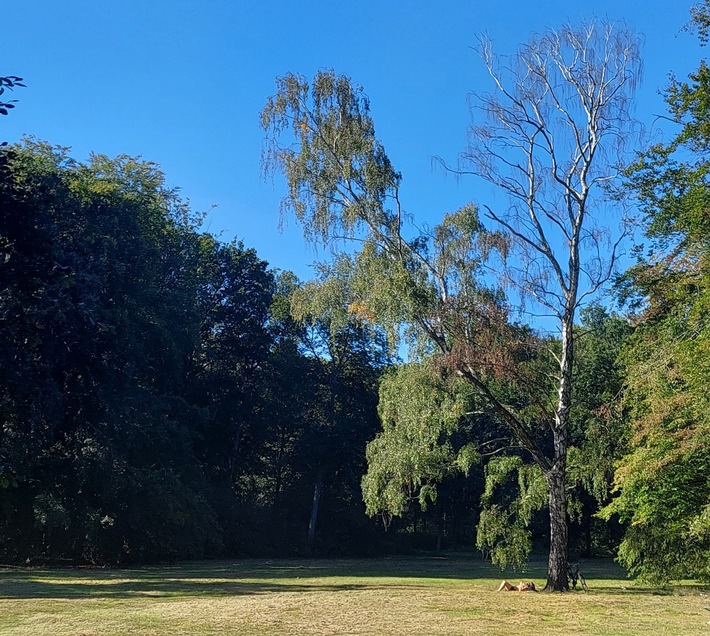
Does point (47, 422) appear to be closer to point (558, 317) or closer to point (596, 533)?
point (558, 317)

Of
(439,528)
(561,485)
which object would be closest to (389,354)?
(561,485)

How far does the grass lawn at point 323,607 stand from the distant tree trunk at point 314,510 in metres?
16.8

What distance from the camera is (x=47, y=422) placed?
1892 cm

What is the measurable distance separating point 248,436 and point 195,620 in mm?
29336

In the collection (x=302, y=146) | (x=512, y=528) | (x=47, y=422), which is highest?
(x=302, y=146)

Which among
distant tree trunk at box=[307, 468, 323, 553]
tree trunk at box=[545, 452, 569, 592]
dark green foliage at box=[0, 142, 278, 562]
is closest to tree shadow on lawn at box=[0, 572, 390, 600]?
dark green foliage at box=[0, 142, 278, 562]

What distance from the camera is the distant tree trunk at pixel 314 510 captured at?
3847 centimetres

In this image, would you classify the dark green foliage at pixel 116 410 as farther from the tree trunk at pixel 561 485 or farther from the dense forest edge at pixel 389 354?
the tree trunk at pixel 561 485

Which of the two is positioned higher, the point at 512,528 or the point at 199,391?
the point at 199,391

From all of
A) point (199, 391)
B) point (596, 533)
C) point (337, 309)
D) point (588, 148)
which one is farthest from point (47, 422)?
point (596, 533)

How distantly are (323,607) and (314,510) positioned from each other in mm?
25921

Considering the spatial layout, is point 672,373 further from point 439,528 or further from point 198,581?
point 439,528

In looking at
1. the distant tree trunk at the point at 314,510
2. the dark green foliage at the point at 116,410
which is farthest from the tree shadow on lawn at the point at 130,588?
the distant tree trunk at the point at 314,510

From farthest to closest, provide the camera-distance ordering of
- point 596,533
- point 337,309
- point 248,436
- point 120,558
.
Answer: point 596,533, point 248,436, point 120,558, point 337,309
